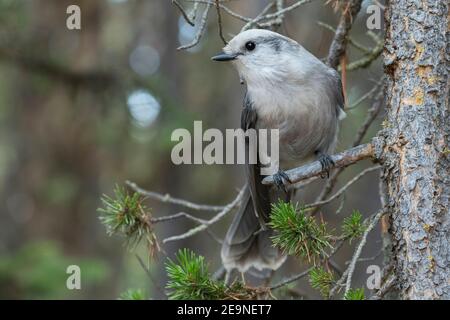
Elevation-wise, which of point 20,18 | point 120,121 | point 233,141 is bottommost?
point 233,141

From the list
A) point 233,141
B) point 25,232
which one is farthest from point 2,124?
point 233,141

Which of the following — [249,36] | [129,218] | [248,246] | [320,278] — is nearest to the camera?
[320,278]

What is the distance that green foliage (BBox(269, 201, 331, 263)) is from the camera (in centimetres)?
261

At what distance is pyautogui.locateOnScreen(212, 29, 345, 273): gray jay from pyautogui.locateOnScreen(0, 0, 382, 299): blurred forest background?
1.49 metres

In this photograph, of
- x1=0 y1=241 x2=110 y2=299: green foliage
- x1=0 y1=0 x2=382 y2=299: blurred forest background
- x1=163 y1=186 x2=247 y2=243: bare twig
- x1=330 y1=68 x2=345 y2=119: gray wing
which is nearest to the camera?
x1=163 y1=186 x2=247 y2=243: bare twig

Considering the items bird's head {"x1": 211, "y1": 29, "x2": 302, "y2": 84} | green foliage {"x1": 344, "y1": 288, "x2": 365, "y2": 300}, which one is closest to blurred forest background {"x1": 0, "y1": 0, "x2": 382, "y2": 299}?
bird's head {"x1": 211, "y1": 29, "x2": 302, "y2": 84}

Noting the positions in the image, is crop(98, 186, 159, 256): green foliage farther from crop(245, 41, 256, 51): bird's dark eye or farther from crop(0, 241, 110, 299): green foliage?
crop(0, 241, 110, 299): green foliage

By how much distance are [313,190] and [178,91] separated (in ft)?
7.49

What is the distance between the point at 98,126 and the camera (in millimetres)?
8484

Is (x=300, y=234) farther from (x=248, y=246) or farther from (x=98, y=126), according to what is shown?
(x=98, y=126)

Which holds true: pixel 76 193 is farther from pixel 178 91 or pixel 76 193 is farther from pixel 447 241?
pixel 447 241

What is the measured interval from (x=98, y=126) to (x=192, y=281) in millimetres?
5983

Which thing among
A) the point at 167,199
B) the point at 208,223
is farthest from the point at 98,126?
the point at 208,223
